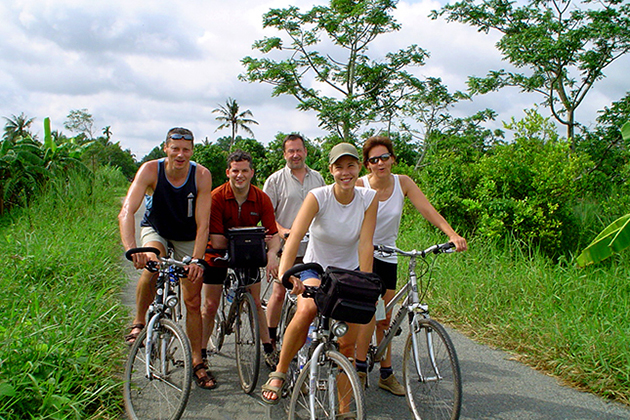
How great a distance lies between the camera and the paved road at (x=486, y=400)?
364cm

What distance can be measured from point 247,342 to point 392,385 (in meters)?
1.20

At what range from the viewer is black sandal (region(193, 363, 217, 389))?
13.3 feet

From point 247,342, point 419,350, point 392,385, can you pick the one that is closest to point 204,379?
point 247,342

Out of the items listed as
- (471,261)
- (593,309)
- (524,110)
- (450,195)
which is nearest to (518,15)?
(524,110)

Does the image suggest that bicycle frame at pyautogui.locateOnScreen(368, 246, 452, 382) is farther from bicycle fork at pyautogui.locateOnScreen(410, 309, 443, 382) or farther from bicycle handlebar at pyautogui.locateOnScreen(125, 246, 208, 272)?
bicycle handlebar at pyautogui.locateOnScreen(125, 246, 208, 272)

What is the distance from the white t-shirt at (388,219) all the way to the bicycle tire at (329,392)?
1.34m

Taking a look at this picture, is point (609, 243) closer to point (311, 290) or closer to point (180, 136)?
point (311, 290)

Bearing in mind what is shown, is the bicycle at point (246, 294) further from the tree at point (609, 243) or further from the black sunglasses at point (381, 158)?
the tree at point (609, 243)

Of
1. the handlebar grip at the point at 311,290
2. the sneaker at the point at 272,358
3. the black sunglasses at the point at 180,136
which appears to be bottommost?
the sneaker at the point at 272,358

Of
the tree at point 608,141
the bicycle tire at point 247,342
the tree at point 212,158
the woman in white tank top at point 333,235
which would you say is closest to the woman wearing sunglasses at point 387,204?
the woman in white tank top at point 333,235

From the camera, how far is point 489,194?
8188 millimetres

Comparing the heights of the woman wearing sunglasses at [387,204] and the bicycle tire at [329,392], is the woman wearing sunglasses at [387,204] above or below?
above

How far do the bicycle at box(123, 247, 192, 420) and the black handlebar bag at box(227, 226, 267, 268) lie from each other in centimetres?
56

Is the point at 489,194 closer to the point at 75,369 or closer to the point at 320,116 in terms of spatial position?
the point at 75,369
